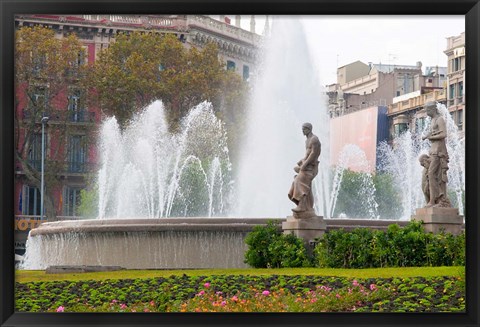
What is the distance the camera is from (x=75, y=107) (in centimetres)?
6234

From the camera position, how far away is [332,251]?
835 inches

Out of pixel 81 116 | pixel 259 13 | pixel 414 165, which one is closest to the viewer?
pixel 259 13

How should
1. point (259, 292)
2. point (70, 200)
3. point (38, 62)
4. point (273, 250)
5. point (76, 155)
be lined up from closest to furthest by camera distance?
point (259, 292), point (273, 250), point (38, 62), point (76, 155), point (70, 200)

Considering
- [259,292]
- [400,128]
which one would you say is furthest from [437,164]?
[400,128]

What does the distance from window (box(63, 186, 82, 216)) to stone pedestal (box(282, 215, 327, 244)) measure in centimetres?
4174

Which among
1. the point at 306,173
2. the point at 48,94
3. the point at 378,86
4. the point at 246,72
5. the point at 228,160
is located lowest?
the point at 306,173

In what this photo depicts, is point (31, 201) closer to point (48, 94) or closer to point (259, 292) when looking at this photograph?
point (48, 94)

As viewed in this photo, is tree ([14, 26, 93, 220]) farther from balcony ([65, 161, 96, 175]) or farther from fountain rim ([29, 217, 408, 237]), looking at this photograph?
fountain rim ([29, 217, 408, 237])

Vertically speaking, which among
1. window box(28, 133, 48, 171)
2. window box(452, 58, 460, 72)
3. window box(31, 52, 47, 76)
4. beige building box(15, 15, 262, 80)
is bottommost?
window box(28, 133, 48, 171)

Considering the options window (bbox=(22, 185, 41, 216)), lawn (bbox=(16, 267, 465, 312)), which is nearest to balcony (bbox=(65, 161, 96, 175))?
window (bbox=(22, 185, 41, 216))

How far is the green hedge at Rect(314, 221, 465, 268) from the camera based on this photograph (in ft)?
68.5

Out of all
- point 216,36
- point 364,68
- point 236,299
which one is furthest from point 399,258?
point 364,68

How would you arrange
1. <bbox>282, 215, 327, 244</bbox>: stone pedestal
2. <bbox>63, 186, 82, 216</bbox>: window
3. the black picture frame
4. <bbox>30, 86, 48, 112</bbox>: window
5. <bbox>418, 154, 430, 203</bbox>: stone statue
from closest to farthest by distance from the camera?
the black picture frame, <bbox>282, 215, 327, 244</bbox>: stone pedestal, <bbox>418, 154, 430, 203</bbox>: stone statue, <bbox>30, 86, 48, 112</bbox>: window, <bbox>63, 186, 82, 216</bbox>: window

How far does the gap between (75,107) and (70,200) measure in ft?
16.3
